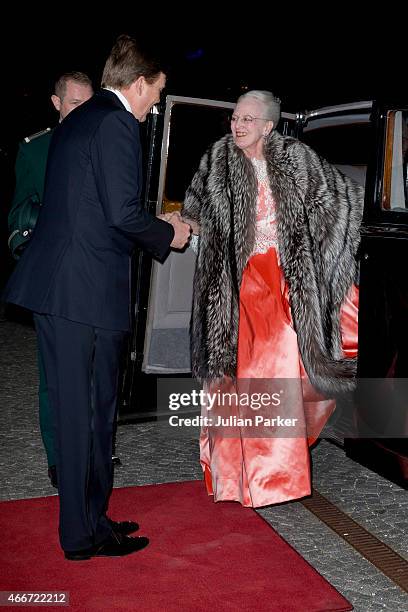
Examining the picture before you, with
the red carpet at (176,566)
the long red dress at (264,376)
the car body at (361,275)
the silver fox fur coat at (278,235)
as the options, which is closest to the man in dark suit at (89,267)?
the red carpet at (176,566)

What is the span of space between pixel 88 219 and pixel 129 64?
0.62 m

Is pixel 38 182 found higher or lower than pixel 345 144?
lower

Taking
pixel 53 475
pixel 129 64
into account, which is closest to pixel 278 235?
pixel 129 64

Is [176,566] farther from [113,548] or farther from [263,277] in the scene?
[263,277]

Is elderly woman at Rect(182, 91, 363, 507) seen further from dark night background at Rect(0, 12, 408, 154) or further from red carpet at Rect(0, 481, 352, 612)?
dark night background at Rect(0, 12, 408, 154)

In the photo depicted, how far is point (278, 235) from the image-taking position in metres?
3.84

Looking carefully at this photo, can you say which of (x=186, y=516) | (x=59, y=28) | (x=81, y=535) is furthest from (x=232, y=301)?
(x=59, y=28)

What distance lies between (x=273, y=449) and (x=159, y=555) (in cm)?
81

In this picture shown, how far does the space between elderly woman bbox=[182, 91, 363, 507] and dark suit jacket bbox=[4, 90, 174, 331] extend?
33.1 inches

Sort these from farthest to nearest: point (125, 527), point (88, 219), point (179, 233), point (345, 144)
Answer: point (345, 144), point (125, 527), point (179, 233), point (88, 219)

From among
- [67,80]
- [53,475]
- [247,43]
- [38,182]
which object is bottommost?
[53,475]

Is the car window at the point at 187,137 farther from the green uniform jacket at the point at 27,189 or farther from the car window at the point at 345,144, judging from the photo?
the car window at the point at 345,144

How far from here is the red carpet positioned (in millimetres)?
2930

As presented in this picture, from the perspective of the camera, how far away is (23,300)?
10.0ft
